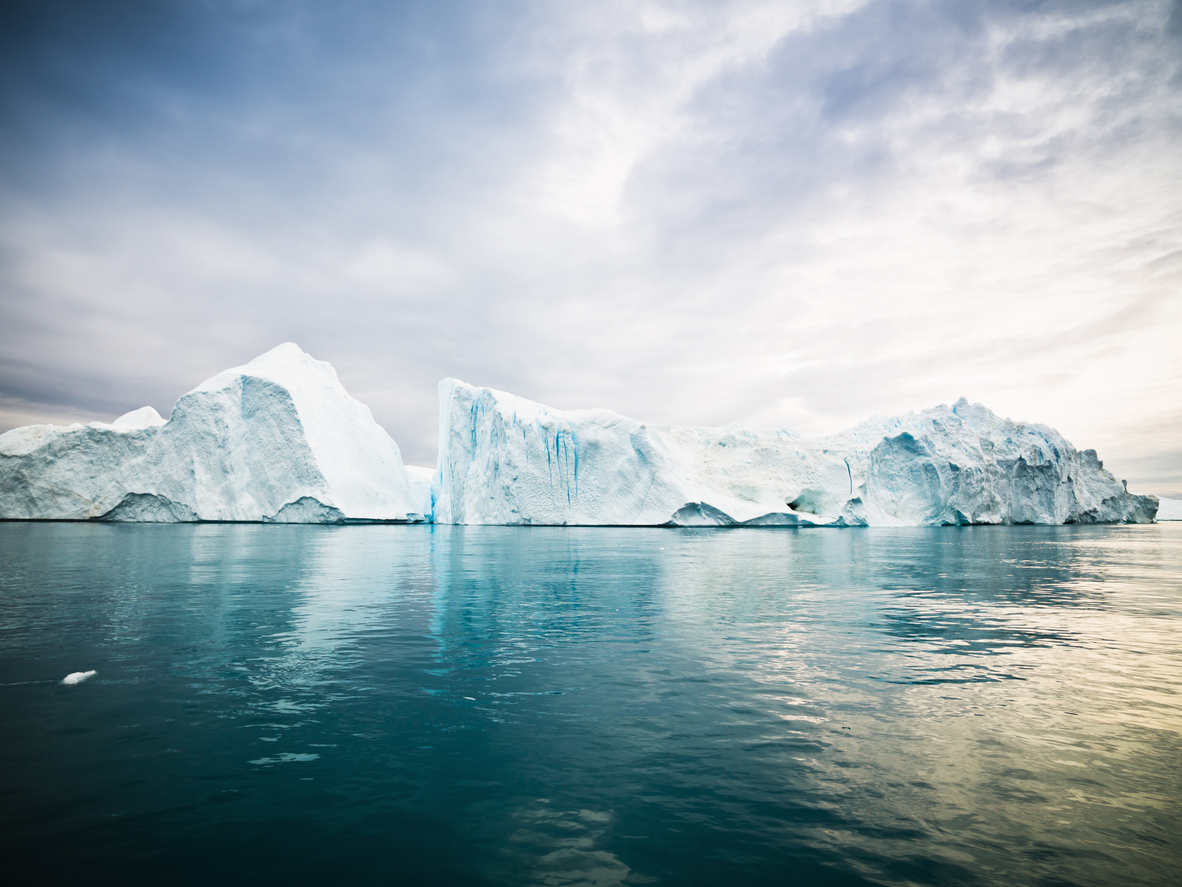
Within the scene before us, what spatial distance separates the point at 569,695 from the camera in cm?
500

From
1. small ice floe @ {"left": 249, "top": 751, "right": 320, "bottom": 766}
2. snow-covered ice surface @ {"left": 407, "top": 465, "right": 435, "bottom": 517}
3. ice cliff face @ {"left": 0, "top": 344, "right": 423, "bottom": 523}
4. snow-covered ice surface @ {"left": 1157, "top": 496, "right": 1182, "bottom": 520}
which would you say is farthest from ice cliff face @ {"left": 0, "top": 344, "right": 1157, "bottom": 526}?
snow-covered ice surface @ {"left": 1157, "top": 496, "right": 1182, "bottom": 520}

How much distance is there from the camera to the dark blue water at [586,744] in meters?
2.76

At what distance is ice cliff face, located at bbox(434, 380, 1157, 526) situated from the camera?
1558 inches

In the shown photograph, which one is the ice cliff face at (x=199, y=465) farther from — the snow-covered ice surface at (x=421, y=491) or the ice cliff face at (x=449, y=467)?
the snow-covered ice surface at (x=421, y=491)

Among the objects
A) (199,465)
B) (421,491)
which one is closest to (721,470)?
(421,491)

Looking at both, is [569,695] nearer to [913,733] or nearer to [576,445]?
[913,733]

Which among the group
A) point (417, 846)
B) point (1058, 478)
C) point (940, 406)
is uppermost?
point (940, 406)

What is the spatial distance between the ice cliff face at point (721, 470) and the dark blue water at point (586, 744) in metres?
30.5

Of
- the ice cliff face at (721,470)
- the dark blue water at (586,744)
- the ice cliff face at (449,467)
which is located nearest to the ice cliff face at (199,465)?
the ice cliff face at (449,467)

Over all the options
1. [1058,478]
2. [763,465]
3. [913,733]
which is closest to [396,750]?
[913,733]

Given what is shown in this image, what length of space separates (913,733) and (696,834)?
6.94 feet

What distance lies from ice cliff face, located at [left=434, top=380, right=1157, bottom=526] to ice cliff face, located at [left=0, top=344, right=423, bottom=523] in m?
9.40

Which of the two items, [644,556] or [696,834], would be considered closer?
[696,834]

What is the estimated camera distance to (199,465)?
38344mm
